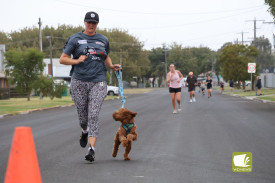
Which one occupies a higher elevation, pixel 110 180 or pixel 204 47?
pixel 204 47

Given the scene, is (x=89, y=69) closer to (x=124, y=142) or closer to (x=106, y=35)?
(x=124, y=142)

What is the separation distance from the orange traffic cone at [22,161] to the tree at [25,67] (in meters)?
28.0

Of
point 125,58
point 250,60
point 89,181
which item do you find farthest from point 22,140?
point 125,58

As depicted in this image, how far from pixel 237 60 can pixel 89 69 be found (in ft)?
144

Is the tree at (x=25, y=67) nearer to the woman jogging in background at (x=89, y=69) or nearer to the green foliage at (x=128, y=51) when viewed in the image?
the woman jogging in background at (x=89, y=69)

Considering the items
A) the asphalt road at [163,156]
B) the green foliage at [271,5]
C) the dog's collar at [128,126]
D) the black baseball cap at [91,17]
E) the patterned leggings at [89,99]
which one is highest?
the green foliage at [271,5]

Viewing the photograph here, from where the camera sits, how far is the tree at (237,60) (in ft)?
158

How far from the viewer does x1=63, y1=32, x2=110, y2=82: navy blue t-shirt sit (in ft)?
20.7

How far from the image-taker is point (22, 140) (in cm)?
361

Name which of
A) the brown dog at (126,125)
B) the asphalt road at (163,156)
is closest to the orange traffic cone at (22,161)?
the asphalt road at (163,156)

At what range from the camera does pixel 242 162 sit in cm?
632

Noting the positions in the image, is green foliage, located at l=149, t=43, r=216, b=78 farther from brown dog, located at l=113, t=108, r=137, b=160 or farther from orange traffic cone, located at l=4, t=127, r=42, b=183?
orange traffic cone, located at l=4, t=127, r=42, b=183

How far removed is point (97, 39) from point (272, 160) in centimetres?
304

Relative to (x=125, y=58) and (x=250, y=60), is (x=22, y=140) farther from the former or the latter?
(x=125, y=58)
